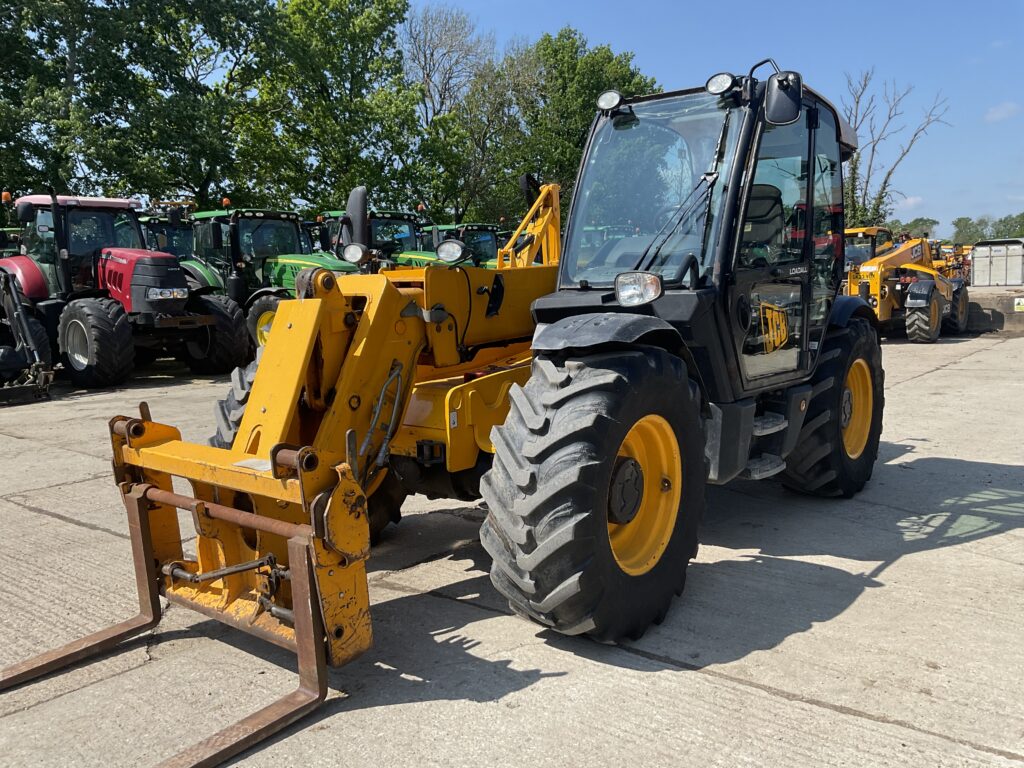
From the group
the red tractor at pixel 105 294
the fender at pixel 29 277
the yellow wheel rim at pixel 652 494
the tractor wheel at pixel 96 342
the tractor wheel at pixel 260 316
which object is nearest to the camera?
the yellow wheel rim at pixel 652 494

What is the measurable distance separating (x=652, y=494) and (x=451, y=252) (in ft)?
5.62

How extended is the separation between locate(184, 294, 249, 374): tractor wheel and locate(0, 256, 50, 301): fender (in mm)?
2158

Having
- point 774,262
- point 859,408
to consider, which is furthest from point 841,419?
point 774,262

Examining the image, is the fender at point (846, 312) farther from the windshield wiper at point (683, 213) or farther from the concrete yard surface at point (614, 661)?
the windshield wiper at point (683, 213)

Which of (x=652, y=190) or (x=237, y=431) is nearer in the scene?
(x=237, y=431)

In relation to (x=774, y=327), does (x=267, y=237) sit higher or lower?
higher

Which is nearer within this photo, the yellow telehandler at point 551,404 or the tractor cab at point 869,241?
the yellow telehandler at point 551,404

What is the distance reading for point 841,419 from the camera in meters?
5.40

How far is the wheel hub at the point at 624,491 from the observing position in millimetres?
3396

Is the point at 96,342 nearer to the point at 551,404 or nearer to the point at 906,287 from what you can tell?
the point at 551,404

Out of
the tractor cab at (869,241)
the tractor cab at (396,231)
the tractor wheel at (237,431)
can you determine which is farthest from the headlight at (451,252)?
the tractor cab at (869,241)

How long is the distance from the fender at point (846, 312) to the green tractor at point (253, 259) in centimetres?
911

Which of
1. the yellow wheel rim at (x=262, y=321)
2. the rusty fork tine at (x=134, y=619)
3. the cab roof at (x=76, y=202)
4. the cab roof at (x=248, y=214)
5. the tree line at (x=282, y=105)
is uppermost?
the tree line at (x=282, y=105)

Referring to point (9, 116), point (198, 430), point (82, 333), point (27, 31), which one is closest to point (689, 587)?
point (198, 430)
